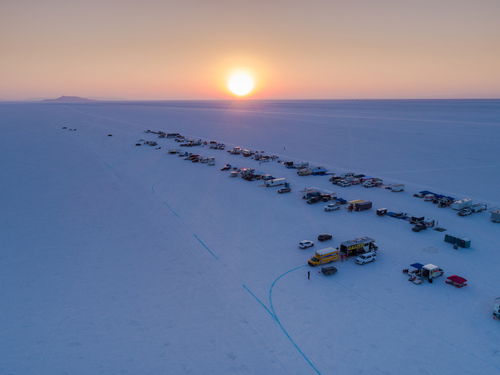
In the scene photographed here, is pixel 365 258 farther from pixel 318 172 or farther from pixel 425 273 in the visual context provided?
pixel 318 172

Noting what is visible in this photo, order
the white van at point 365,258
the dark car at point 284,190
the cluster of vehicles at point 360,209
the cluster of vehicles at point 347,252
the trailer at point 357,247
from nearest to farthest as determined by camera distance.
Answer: the cluster of vehicles at point 360,209, the cluster of vehicles at point 347,252, the white van at point 365,258, the trailer at point 357,247, the dark car at point 284,190

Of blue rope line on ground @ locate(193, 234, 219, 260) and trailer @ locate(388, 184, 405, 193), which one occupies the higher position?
trailer @ locate(388, 184, 405, 193)

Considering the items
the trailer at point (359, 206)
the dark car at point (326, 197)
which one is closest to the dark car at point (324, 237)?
the trailer at point (359, 206)

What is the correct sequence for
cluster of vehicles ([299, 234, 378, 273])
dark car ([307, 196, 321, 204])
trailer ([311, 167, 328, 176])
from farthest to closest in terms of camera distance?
trailer ([311, 167, 328, 176]) < dark car ([307, 196, 321, 204]) < cluster of vehicles ([299, 234, 378, 273])

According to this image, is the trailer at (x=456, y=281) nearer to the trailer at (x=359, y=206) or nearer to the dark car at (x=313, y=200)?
the trailer at (x=359, y=206)

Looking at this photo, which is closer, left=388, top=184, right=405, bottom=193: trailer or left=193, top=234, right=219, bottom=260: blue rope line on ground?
left=193, top=234, right=219, bottom=260: blue rope line on ground

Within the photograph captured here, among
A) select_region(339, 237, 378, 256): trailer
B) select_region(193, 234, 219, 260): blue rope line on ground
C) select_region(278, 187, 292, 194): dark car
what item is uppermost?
select_region(339, 237, 378, 256): trailer

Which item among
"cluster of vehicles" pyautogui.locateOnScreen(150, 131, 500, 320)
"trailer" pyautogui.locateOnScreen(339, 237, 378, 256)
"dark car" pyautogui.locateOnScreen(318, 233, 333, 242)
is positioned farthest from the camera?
"dark car" pyautogui.locateOnScreen(318, 233, 333, 242)

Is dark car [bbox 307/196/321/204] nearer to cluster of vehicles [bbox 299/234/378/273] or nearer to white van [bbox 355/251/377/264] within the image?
cluster of vehicles [bbox 299/234/378/273]

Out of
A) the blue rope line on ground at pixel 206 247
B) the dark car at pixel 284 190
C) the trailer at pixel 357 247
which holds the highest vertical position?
the trailer at pixel 357 247

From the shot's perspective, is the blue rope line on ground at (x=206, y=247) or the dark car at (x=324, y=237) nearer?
the blue rope line on ground at (x=206, y=247)

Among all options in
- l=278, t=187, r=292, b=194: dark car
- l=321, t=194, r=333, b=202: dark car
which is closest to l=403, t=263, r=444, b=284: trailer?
l=321, t=194, r=333, b=202: dark car
